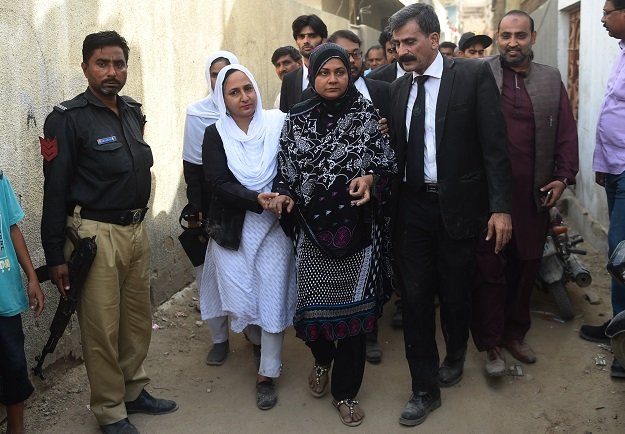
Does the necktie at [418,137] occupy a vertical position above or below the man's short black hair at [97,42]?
below

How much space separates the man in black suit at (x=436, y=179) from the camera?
3408 millimetres

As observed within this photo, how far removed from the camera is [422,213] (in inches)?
139

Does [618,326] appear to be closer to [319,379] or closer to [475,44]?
[319,379]

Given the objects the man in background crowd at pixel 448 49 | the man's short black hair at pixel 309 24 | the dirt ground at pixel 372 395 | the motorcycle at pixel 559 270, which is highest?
the man's short black hair at pixel 309 24

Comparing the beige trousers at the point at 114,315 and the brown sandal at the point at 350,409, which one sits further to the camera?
the brown sandal at the point at 350,409

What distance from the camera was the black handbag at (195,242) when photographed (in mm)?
4434

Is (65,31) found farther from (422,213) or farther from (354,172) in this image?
(422,213)

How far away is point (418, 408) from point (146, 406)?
145cm

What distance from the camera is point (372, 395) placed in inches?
153

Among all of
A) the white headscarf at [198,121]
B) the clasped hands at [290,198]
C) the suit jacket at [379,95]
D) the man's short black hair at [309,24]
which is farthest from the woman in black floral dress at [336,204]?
the man's short black hair at [309,24]

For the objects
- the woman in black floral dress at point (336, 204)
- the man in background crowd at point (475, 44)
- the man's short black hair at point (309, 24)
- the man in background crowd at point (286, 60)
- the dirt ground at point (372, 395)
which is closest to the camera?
the woman in black floral dress at point (336, 204)

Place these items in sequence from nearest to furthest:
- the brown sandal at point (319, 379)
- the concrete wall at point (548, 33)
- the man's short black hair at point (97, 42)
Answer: the man's short black hair at point (97, 42) < the brown sandal at point (319, 379) < the concrete wall at point (548, 33)

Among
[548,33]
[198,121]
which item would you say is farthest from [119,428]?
[548,33]

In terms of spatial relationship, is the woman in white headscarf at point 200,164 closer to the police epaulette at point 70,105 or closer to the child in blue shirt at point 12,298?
the police epaulette at point 70,105
